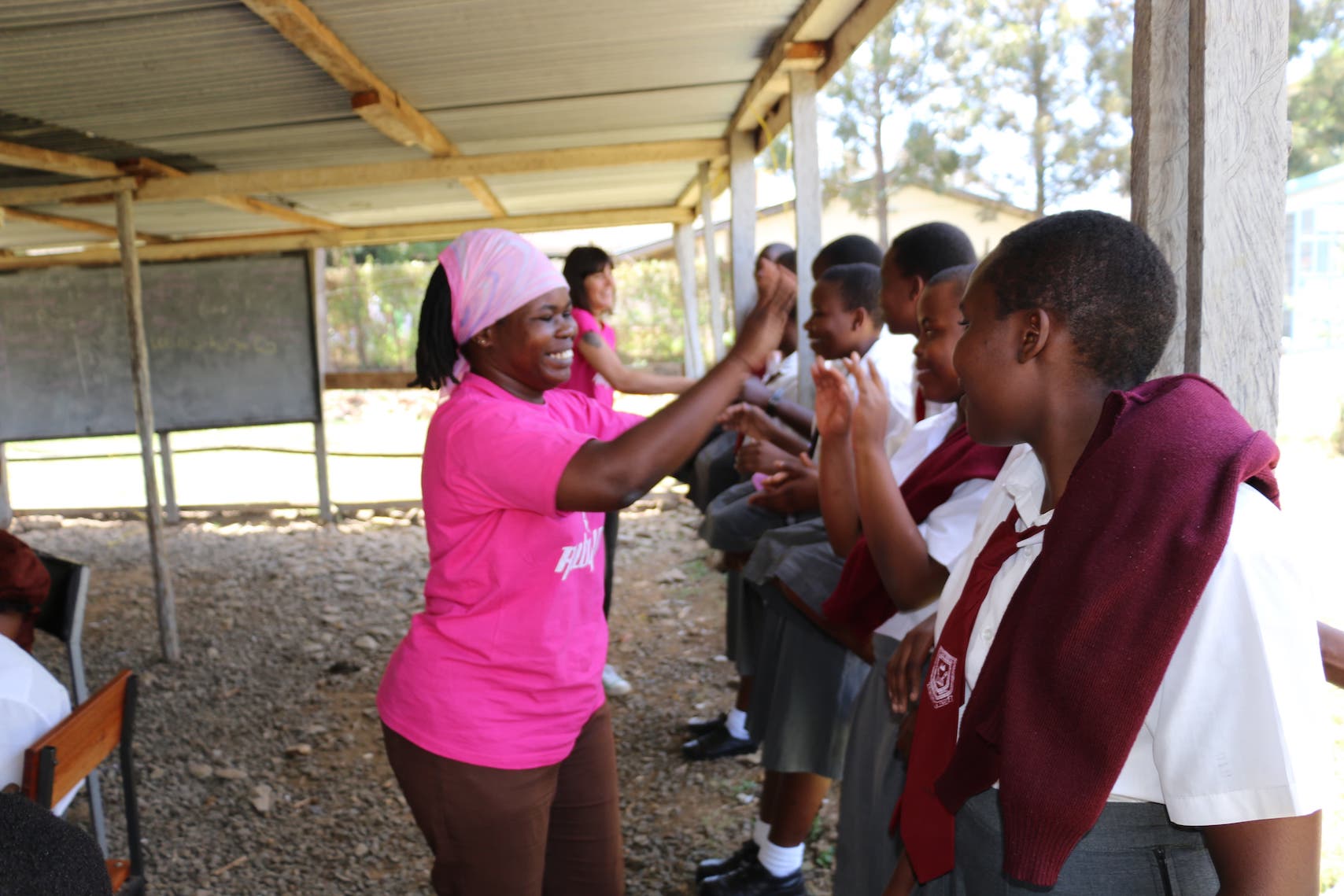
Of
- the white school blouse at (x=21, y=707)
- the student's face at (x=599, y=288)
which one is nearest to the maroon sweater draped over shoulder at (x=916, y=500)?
the white school blouse at (x=21, y=707)

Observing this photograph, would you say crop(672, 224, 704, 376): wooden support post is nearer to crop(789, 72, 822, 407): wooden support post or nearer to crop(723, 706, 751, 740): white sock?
crop(789, 72, 822, 407): wooden support post

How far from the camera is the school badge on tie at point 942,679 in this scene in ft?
4.19

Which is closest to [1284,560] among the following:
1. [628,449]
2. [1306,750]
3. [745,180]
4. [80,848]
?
[1306,750]

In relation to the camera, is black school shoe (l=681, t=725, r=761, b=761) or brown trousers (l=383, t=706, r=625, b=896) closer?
brown trousers (l=383, t=706, r=625, b=896)

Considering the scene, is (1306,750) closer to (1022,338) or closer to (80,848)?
(1022,338)

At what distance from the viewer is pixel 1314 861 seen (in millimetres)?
925

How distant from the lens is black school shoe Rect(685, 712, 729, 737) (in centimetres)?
394

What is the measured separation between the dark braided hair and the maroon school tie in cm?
107

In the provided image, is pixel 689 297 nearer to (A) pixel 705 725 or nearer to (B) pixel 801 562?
(A) pixel 705 725

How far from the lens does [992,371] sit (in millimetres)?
1208

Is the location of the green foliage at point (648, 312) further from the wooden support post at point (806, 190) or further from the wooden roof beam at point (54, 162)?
the wooden support post at point (806, 190)

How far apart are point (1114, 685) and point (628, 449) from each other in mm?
800

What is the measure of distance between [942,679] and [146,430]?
5341mm

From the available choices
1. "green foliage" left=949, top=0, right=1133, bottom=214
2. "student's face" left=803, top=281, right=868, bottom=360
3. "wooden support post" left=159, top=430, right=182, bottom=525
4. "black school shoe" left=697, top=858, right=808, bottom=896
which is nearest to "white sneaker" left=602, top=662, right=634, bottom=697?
"black school shoe" left=697, top=858, right=808, bottom=896
